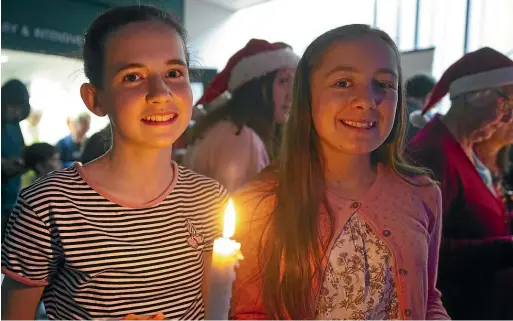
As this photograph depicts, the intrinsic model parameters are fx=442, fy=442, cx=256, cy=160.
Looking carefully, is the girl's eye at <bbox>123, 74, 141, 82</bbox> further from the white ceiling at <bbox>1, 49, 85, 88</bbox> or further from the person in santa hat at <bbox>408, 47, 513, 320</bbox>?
the person in santa hat at <bbox>408, 47, 513, 320</bbox>

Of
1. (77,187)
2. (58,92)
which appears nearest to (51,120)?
(58,92)

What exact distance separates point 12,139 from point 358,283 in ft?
3.15

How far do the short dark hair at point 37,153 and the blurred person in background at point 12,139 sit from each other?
2 centimetres

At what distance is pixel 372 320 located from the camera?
2.78 ft

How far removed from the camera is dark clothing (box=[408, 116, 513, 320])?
42.3 inches

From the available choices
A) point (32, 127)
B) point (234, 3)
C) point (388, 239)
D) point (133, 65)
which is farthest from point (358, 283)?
point (32, 127)

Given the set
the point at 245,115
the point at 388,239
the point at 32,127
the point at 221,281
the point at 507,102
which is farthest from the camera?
the point at 245,115

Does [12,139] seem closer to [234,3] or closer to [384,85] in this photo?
[234,3]

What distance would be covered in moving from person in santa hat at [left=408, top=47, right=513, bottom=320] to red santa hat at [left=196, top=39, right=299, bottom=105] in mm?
610

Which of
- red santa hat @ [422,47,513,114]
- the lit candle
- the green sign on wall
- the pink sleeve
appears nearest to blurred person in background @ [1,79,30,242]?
the green sign on wall

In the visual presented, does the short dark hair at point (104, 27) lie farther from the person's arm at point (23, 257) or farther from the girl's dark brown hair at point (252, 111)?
the girl's dark brown hair at point (252, 111)

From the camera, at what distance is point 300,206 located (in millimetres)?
869

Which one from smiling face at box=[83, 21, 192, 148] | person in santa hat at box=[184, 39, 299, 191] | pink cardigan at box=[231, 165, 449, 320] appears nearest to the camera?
smiling face at box=[83, 21, 192, 148]

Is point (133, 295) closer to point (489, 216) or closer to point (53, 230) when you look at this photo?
point (53, 230)
